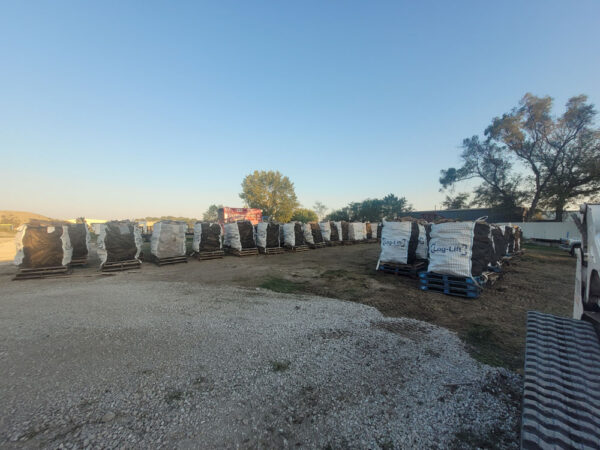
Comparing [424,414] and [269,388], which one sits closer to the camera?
[424,414]

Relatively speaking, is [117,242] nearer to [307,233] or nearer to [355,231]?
[307,233]

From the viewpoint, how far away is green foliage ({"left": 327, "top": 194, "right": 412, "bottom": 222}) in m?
36.7

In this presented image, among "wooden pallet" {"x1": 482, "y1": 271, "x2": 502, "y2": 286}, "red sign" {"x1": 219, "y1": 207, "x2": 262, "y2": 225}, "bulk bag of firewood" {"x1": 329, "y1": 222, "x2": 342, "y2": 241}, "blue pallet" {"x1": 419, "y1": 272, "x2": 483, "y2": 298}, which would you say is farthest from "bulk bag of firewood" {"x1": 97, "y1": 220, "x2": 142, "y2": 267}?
"red sign" {"x1": 219, "y1": 207, "x2": 262, "y2": 225}

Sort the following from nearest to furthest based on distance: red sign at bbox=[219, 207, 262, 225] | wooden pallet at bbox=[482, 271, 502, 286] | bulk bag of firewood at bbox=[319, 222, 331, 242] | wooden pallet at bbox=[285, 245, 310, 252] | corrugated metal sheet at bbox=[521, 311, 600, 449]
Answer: corrugated metal sheet at bbox=[521, 311, 600, 449] < wooden pallet at bbox=[482, 271, 502, 286] < wooden pallet at bbox=[285, 245, 310, 252] < bulk bag of firewood at bbox=[319, 222, 331, 242] < red sign at bbox=[219, 207, 262, 225]

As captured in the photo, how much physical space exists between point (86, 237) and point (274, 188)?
117 feet

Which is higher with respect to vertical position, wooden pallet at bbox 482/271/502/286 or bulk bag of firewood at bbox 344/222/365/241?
bulk bag of firewood at bbox 344/222/365/241

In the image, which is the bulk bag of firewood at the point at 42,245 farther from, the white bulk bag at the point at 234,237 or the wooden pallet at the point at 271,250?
the wooden pallet at the point at 271,250

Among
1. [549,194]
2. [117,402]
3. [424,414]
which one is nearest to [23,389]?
[117,402]

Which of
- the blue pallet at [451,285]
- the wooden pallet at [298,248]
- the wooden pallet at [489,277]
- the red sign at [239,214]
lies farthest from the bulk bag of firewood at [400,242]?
the red sign at [239,214]

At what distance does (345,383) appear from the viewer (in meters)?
2.12

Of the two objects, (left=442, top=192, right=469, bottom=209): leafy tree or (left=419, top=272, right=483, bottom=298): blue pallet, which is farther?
(left=442, top=192, right=469, bottom=209): leafy tree

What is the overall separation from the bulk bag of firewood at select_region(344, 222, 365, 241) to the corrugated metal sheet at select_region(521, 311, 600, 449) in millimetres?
15636

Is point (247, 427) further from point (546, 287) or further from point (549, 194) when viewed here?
point (549, 194)

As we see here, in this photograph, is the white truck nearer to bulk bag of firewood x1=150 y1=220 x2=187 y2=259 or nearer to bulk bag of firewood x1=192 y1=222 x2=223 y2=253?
bulk bag of firewood x1=150 y1=220 x2=187 y2=259
